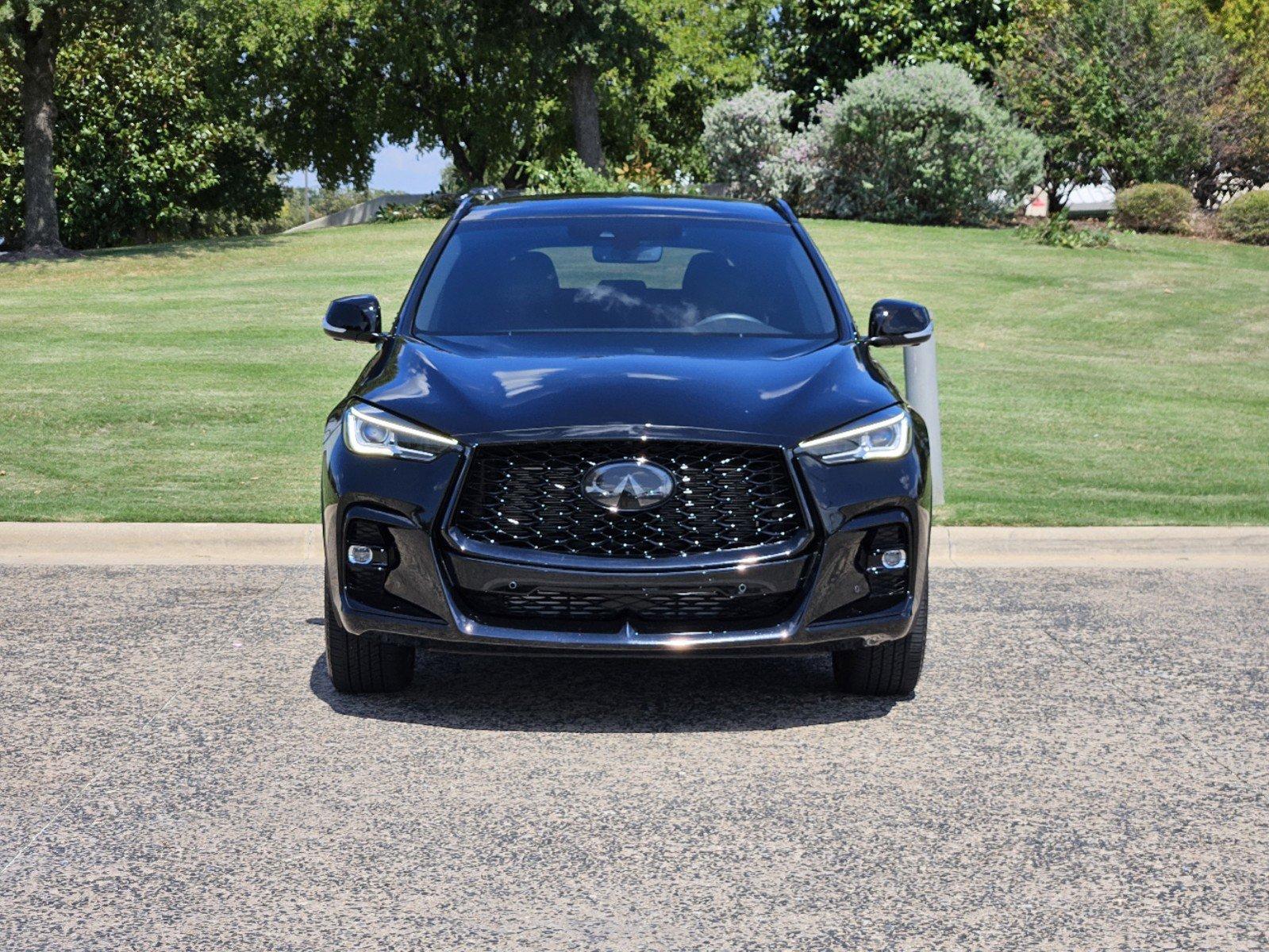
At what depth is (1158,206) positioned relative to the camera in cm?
3338

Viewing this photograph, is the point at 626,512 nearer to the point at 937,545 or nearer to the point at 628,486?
the point at 628,486

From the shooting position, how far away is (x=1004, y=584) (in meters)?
8.56

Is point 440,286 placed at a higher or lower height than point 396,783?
higher

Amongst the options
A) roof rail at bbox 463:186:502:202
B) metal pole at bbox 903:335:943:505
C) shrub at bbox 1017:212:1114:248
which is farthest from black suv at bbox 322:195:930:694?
shrub at bbox 1017:212:1114:248

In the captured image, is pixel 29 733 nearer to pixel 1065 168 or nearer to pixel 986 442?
pixel 986 442

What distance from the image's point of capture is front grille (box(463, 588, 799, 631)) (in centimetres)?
545

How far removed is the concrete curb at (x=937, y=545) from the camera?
8.99 m

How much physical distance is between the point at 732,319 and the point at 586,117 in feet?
103

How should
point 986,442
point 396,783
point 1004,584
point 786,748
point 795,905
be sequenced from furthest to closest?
point 986,442 < point 1004,584 < point 786,748 < point 396,783 < point 795,905

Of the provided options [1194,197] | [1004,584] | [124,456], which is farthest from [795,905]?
[1194,197]

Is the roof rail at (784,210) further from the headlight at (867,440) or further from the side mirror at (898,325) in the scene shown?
the headlight at (867,440)

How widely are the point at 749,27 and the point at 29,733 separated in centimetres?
5010

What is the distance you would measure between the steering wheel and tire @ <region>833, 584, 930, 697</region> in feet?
4.45

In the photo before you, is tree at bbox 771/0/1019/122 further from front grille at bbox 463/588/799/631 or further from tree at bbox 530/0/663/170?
front grille at bbox 463/588/799/631
